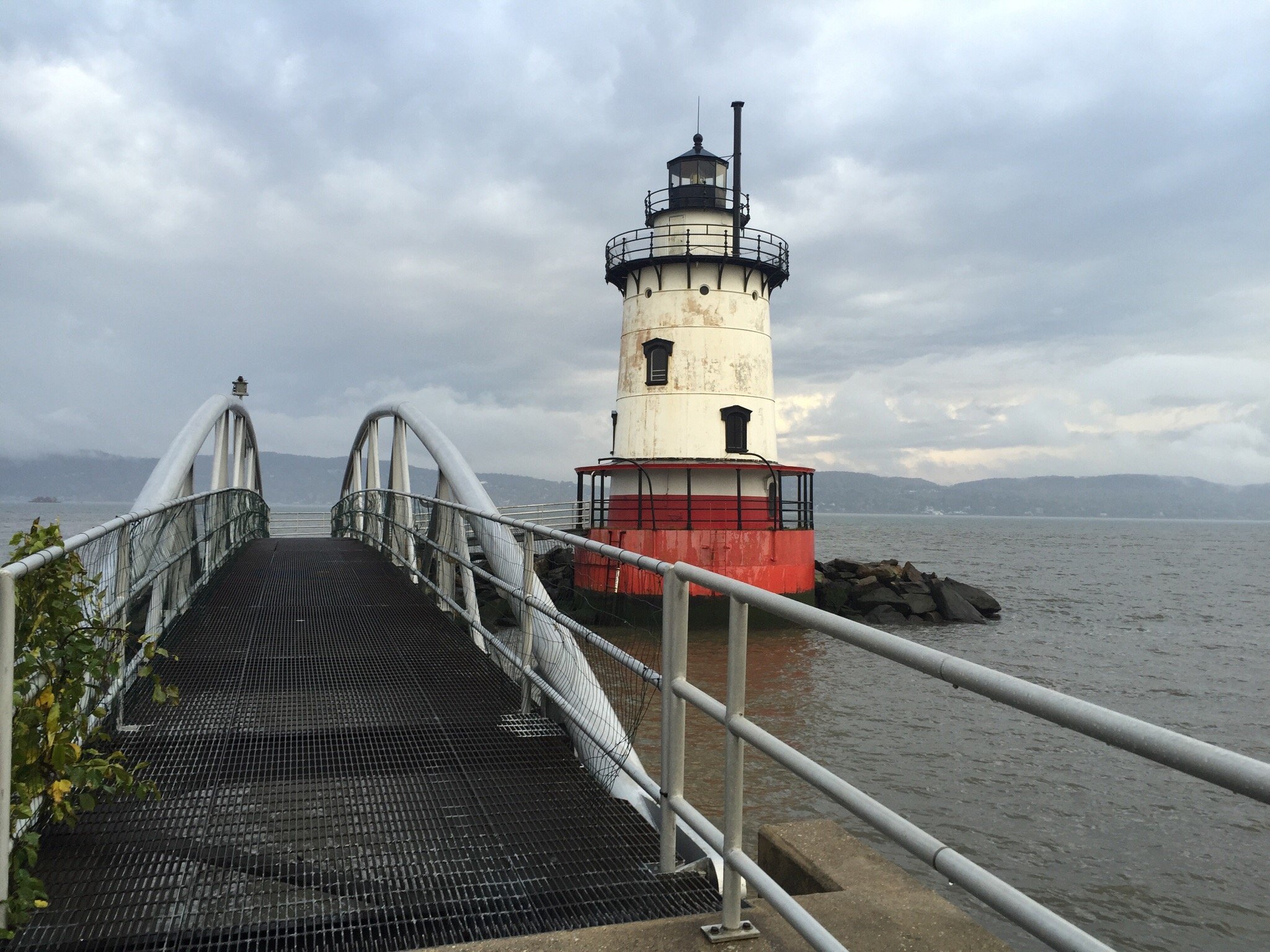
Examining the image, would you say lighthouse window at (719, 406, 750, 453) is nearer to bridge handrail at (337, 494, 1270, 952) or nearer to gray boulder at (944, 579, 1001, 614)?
gray boulder at (944, 579, 1001, 614)

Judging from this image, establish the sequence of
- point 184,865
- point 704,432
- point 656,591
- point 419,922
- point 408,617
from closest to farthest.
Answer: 1. point 419,922
2. point 184,865
3. point 408,617
4. point 656,591
5. point 704,432

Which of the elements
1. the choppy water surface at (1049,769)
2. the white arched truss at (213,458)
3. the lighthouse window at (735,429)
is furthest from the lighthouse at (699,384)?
the white arched truss at (213,458)

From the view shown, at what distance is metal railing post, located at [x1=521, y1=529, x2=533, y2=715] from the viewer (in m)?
5.17

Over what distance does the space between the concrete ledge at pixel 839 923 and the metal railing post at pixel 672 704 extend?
383 millimetres

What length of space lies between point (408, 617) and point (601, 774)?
4410mm

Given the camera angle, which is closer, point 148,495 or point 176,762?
point 176,762

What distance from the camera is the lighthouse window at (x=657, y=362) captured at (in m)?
25.7

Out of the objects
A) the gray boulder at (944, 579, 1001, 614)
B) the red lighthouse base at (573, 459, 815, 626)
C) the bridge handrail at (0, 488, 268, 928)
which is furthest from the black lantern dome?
the bridge handrail at (0, 488, 268, 928)

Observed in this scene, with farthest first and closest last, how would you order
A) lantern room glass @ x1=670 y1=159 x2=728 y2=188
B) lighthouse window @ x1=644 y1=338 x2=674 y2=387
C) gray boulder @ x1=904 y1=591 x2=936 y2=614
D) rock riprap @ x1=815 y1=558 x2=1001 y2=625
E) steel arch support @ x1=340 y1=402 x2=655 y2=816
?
gray boulder @ x1=904 y1=591 x2=936 y2=614
rock riprap @ x1=815 y1=558 x2=1001 y2=625
lantern room glass @ x1=670 y1=159 x2=728 y2=188
lighthouse window @ x1=644 y1=338 x2=674 y2=387
steel arch support @ x1=340 y1=402 x2=655 y2=816

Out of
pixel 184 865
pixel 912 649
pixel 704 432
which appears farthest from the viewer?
pixel 704 432

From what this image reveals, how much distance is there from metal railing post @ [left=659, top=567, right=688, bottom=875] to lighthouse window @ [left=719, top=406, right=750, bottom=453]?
2223cm

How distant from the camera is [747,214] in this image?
26.8 metres

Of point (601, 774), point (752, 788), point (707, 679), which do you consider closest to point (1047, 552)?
point (707, 679)

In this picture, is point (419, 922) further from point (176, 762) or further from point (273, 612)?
point (273, 612)
